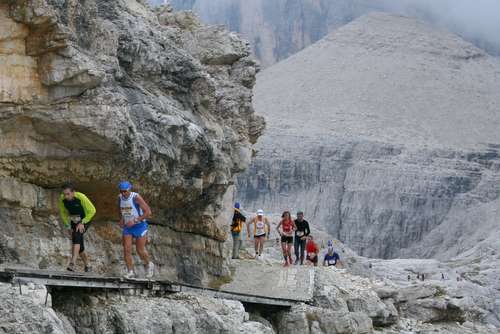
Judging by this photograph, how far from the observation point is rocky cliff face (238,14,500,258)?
464 ft

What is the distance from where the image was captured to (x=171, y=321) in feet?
54.1

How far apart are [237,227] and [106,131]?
9.84m

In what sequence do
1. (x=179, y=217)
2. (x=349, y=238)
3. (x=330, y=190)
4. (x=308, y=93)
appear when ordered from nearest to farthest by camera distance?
(x=179, y=217), (x=349, y=238), (x=330, y=190), (x=308, y=93)

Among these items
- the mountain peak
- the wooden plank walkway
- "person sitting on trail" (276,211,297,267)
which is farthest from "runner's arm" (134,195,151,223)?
the mountain peak

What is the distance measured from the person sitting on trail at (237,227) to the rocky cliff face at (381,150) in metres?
95.1

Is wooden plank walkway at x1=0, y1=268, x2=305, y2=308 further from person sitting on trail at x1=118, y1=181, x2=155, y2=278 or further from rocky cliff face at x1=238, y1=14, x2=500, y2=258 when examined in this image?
rocky cliff face at x1=238, y1=14, x2=500, y2=258

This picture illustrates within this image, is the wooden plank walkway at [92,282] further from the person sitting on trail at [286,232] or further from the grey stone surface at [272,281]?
the person sitting on trail at [286,232]

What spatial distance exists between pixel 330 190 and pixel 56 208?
13171 centimetres

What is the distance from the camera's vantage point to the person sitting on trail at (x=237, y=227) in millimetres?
28188

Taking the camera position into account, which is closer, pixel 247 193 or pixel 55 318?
pixel 55 318

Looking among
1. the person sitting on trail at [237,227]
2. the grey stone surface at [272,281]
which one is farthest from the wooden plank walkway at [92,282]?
the person sitting on trail at [237,227]

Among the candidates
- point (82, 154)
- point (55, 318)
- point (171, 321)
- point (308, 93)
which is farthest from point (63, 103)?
point (308, 93)

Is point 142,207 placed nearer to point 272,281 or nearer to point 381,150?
point 272,281

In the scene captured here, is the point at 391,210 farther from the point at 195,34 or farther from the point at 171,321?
the point at 171,321
